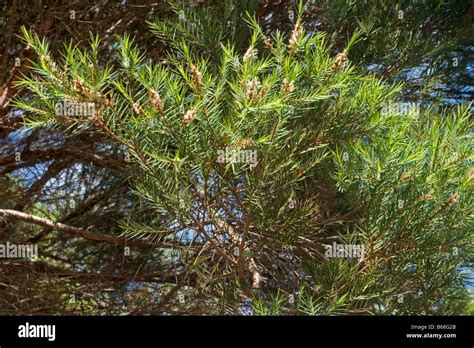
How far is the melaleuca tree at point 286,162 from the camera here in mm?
1577

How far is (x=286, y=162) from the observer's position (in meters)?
1.73

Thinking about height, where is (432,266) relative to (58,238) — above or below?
below

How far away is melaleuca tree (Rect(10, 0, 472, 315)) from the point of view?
5.17ft

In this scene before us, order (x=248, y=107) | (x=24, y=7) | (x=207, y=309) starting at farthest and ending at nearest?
(x=24, y=7), (x=207, y=309), (x=248, y=107)

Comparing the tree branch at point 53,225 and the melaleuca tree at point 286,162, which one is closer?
the melaleuca tree at point 286,162

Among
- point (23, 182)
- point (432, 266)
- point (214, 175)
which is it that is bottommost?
point (432, 266)

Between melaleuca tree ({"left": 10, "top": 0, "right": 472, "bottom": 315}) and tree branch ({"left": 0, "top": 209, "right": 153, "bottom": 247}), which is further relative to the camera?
tree branch ({"left": 0, "top": 209, "right": 153, "bottom": 247})

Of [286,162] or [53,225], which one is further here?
[53,225]

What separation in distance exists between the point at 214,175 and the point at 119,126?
0.26 metres

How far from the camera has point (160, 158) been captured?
1593mm
